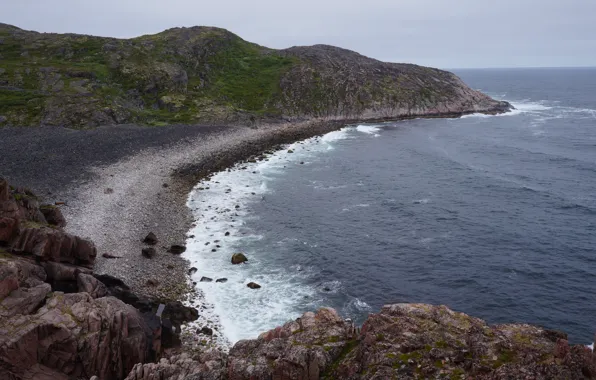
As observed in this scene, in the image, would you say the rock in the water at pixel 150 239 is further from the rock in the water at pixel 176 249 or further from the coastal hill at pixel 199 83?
the coastal hill at pixel 199 83

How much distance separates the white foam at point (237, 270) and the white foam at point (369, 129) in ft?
182

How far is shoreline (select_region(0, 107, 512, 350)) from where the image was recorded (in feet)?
139

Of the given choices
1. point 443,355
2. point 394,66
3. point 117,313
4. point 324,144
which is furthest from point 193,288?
→ point 394,66

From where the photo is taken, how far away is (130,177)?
68.0 metres

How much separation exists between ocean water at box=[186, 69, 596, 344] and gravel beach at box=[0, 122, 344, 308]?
11.8 ft

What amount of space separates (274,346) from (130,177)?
167 feet

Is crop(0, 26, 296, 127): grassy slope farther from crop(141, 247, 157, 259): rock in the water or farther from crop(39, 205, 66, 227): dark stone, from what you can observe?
crop(141, 247, 157, 259): rock in the water

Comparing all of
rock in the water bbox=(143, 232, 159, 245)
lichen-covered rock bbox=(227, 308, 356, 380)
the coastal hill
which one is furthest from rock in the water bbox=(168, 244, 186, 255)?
the coastal hill

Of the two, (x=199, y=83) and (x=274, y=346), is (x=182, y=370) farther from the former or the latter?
(x=199, y=83)

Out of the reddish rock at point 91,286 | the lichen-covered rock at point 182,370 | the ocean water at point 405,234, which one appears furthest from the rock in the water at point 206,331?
the lichen-covered rock at point 182,370

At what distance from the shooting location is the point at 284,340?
2572 centimetres

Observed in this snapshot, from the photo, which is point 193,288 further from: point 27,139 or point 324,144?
point 324,144

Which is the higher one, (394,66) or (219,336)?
(394,66)

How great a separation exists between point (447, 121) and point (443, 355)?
423 ft
